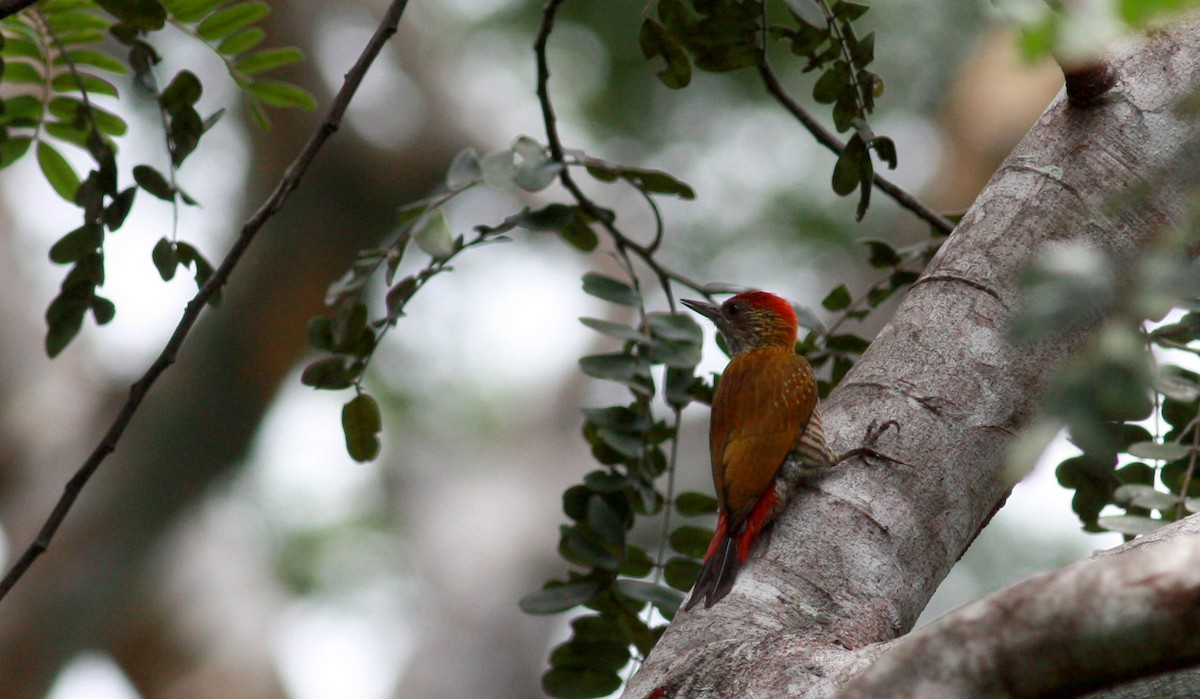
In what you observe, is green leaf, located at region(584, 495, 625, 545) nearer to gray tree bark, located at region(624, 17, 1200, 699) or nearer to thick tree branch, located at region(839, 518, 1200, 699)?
gray tree bark, located at region(624, 17, 1200, 699)

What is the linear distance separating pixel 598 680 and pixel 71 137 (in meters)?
1.83

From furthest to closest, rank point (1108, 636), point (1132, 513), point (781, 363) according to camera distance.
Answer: point (781, 363)
point (1132, 513)
point (1108, 636)

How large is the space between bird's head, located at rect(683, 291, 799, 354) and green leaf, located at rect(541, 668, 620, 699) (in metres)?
1.24

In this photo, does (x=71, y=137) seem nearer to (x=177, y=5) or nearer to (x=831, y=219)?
(x=177, y=5)

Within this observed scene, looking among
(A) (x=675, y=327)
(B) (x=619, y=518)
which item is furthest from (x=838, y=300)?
(B) (x=619, y=518)

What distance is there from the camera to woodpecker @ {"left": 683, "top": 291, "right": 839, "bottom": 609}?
2.14 m

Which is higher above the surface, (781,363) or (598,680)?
(781,363)

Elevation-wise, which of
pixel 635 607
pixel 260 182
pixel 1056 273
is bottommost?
pixel 635 607

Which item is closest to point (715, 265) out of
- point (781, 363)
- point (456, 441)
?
point (456, 441)

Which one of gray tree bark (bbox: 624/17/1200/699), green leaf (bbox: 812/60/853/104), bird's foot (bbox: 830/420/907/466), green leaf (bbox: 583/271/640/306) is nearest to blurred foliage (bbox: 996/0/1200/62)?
gray tree bark (bbox: 624/17/1200/699)

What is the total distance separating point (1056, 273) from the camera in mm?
750

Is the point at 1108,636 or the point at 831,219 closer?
the point at 1108,636

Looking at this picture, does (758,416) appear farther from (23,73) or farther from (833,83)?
(23,73)

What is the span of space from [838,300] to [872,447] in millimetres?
732
